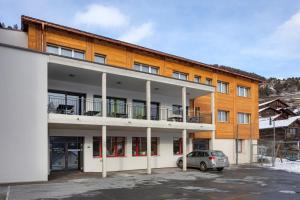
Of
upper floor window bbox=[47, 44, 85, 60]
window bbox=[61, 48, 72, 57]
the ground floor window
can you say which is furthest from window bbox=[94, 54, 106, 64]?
the ground floor window

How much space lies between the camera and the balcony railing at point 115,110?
21189 millimetres

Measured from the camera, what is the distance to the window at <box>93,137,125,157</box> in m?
23.9

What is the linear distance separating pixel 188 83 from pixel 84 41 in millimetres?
7851

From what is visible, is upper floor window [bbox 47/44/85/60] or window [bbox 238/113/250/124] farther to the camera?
window [bbox 238/113/250/124]

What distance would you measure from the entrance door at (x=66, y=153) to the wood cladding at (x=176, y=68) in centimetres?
537

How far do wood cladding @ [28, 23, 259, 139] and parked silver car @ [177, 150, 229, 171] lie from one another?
4.46 meters

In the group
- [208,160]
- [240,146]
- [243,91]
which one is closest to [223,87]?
[243,91]

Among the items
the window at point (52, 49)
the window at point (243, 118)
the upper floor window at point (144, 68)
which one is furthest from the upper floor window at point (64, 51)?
the window at point (243, 118)

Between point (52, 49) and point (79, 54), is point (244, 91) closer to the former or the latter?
point (79, 54)

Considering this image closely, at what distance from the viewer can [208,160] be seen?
24.9m

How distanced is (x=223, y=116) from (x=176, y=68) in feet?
25.1

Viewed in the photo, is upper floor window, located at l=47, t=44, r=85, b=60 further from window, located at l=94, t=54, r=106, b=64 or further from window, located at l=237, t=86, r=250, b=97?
window, located at l=237, t=86, r=250, b=97

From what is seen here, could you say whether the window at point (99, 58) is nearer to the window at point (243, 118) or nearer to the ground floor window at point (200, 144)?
the ground floor window at point (200, 144)

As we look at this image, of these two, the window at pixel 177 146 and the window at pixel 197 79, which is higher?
the window at pixel 197 79
